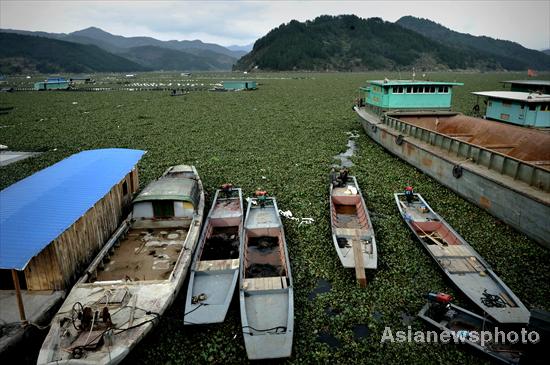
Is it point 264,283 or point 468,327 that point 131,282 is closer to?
point 264,283

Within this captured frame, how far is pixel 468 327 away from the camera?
29.9 feet

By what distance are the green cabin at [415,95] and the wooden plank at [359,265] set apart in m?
20.8

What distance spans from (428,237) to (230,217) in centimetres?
836

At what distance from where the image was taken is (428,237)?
1359 centimetres

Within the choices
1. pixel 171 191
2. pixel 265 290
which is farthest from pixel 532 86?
pixel 265 290

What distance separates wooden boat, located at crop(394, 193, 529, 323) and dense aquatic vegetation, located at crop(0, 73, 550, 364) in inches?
18.2

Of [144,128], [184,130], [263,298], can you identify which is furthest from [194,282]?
[144,128]

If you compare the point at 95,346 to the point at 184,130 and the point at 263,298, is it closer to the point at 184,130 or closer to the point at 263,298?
the point at 263,298

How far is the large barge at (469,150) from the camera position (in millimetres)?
13477

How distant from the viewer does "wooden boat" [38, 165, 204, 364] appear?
8016mm

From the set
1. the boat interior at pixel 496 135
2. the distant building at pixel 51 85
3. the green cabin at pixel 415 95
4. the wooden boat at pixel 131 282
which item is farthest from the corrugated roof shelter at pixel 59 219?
the distant building at pixel 51 85

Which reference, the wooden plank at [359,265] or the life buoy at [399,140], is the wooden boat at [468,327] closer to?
the wooden plank at [359,265]

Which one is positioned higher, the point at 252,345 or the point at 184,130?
the point at 184,130

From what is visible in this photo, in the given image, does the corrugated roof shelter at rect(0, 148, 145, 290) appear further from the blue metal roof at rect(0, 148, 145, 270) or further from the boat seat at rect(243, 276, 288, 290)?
the boat seat at rect(243, 276, 288, 290)
